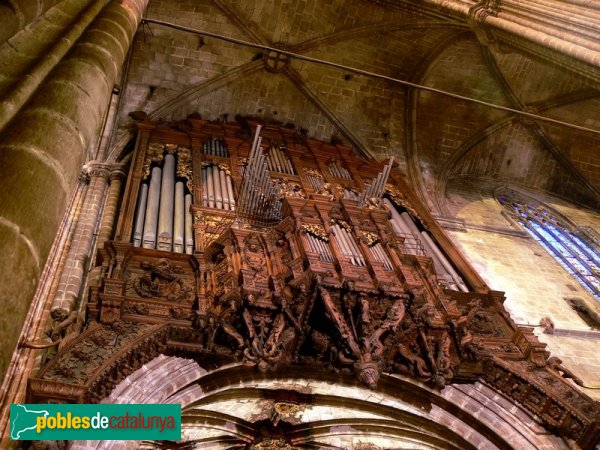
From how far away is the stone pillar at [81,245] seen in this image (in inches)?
265

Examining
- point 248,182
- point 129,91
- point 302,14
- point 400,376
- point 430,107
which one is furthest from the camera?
point 430,107

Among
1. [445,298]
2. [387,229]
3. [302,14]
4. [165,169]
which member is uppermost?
[302,14]

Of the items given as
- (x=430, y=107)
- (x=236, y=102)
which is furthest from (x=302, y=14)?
(x=430, y=107)

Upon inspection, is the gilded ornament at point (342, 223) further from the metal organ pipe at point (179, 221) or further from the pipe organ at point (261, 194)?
the metal organ pipe at point (179, 221)

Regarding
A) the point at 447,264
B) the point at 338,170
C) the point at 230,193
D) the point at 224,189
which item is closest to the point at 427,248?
the point at 447,264

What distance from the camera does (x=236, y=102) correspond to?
1445 centimetres

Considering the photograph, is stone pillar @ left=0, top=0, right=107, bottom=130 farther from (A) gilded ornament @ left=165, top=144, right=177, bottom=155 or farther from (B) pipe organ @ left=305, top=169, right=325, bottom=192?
(B) pipe organ @ left=305, top=169, right=325, bottom=192

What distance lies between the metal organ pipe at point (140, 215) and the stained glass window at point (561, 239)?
848 cm

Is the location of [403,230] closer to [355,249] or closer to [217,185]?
[355,249]

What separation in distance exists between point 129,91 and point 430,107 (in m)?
7.53

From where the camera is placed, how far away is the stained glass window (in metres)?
12.1

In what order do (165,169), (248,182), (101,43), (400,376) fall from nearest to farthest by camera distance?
1. (101,43)
2. (400,376)
3. (248,182)
4. (165,169)

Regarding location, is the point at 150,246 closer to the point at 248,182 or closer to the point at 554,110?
the point at 248,182

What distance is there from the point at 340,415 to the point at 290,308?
83.1 inches
